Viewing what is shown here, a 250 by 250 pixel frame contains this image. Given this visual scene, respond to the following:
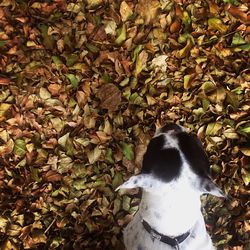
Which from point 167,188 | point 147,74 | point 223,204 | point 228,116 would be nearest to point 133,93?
point 147,74

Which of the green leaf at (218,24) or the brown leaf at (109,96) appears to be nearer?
the brown leaf at (109,96)

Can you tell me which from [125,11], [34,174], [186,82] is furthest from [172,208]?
[125,11]

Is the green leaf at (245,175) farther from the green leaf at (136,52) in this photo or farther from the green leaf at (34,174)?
the green leaf at (34,174)

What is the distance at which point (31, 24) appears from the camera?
137 inches

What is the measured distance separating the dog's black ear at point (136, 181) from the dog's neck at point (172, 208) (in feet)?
0.22

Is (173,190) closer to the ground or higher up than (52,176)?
higher up

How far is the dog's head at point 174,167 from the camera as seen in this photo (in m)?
2.27

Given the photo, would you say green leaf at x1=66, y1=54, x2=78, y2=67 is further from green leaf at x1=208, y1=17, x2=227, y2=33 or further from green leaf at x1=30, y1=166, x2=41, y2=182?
green leaf at x1=208, y1=17, x2=227, y2=33

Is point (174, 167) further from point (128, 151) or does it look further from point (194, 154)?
point (128, 151)

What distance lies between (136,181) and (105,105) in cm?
125

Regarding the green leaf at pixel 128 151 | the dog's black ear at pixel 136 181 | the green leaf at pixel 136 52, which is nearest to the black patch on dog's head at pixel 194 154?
the dog's black ear at pixel 136 181

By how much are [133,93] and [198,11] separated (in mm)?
791

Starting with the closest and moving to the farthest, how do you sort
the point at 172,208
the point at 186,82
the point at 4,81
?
the point at 172,208 → the point at 4,81 → the point at 186,82

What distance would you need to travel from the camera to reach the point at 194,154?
2422mm
